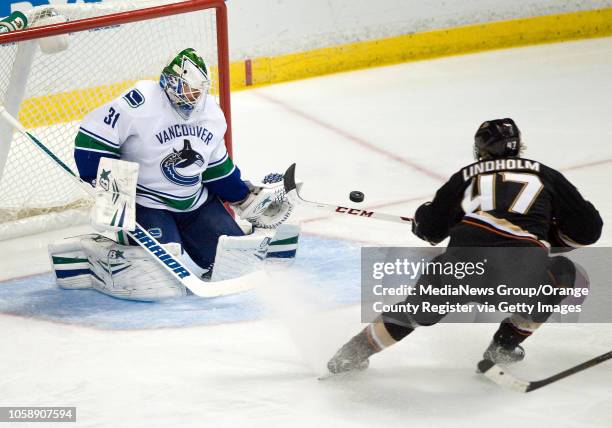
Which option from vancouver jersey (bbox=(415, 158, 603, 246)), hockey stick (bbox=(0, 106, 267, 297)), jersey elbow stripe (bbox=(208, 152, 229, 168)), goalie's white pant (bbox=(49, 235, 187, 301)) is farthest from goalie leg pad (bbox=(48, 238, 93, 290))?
vancouver jersey (bbox=(415, 158, 603, 246))

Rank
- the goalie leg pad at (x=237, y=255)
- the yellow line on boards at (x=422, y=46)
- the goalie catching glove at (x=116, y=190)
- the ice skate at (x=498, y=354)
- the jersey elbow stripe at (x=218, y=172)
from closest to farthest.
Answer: the ice skate at (x=498, y=354)
the goalie catching glove at (x=116, y=190)
the goalie leg pad at (x=237, y=255)
the jersey elbow stripe at (x=218, y=172)
the yellow line on boards at (x=422, y=46)

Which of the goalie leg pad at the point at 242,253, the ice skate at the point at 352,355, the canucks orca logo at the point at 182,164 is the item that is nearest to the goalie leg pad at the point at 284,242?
the goalie leg pad at the point at 242,253

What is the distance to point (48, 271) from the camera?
12.7ft

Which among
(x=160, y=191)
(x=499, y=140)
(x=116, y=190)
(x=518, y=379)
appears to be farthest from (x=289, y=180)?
(x=518, y=379)

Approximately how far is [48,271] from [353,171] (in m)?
1.56

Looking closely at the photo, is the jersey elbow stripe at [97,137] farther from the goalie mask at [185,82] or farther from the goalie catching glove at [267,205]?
the goalie catching glove at [267,205]

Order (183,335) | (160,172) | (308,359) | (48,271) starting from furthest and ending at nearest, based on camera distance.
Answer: (48,271) → (160,172) → (183,335) → (308,359)

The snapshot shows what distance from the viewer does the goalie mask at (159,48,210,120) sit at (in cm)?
344

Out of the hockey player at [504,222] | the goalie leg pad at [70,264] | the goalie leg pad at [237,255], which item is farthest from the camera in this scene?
the goalie leg pad at [70,264]

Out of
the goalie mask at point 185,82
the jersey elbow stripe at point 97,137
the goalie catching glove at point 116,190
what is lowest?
the goalie catching glove at point 116,190

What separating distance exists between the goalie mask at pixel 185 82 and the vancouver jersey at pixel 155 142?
4cm

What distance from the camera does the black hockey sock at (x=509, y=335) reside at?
2768mm

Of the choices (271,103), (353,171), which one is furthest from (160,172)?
(271,103)

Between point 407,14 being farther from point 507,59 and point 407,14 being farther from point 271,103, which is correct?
point 271,103
